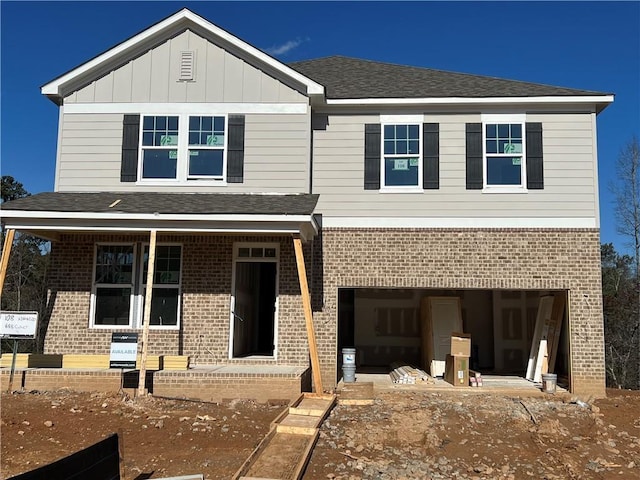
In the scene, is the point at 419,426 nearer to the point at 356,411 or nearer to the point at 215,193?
the point at 356,411

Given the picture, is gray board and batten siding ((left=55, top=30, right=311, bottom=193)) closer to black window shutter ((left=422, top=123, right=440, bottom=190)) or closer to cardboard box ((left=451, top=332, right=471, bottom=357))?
black window shutter ((left=422, top=123, right=440, bottom=190))

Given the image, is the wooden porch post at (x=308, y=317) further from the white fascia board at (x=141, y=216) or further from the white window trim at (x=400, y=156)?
the white window trim at (x=400, y=156)

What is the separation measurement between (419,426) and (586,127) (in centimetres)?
769

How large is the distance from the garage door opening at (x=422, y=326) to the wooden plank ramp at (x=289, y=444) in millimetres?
5804

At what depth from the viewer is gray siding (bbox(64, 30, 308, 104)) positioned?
505 inches

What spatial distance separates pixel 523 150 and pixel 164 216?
7823mm

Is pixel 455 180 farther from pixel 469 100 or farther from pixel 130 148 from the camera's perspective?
pixel 130 148

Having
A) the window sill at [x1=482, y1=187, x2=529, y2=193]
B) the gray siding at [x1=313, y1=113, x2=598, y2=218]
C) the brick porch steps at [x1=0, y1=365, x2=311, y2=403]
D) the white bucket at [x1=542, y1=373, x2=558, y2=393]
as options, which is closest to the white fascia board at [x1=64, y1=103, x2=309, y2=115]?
the gray siding at [x1=313, y1=113, x2=598, y2=218]

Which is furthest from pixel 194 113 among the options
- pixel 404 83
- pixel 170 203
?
pixel 404 83

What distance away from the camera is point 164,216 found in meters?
10.8

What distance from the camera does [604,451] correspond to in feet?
28.3

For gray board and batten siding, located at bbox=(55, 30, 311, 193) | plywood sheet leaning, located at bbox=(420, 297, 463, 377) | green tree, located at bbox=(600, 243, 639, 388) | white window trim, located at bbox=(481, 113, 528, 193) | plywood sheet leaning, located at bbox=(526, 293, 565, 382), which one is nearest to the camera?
white window trim, located at bbox=(481, 113, 528, 193)

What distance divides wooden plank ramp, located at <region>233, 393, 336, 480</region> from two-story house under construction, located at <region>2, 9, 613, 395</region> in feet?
8.32

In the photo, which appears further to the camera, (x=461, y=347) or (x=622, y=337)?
(x=622, y=337)
